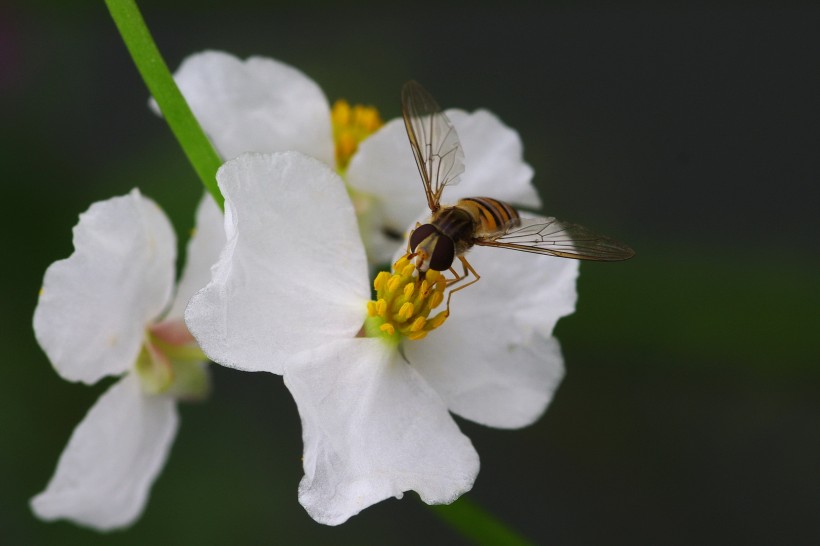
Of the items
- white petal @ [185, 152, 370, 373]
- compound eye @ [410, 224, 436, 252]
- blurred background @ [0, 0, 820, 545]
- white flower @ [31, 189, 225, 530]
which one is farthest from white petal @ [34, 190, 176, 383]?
blurred background @ [0, 0, 820, 545]

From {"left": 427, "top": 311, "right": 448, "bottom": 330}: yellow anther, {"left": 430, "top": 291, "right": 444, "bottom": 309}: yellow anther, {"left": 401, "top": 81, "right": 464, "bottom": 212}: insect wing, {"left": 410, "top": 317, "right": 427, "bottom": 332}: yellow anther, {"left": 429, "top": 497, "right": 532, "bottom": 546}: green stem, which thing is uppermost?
{"left": 401, "top": 81, "right": 464, "bottom": 212}: insect wing

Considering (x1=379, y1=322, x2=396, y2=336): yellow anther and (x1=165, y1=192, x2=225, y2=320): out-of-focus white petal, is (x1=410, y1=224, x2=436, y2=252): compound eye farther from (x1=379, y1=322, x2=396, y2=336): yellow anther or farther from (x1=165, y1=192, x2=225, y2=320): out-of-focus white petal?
(x1=165, y1=192, x2=225, y2=320): out-of-focus white petal

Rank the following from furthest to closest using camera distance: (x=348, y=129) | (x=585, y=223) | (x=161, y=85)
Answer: (x=585, y=223) < (x=348, y=129) < (x=161, y=85)

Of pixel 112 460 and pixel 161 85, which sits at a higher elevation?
pixel 161 85

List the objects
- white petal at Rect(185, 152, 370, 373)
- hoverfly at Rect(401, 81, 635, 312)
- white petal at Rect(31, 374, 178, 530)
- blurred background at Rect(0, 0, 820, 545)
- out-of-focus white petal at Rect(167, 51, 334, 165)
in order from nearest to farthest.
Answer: white petal at Rect(185, 152, 370, 373), hoverfly at Rect(401, 81, 635, 312), white petal at Rect(31, 374, 178, 530), out-of-focus white petal at Rect(167, 51, 334, 165), blurred background at Rect(0, 0, 820, 545)

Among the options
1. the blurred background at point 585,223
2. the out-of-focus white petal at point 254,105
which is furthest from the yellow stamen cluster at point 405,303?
the blurred background at point 585,223

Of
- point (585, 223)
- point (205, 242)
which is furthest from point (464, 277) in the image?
point (585, 223)

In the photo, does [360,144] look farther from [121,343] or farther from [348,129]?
[121,343]

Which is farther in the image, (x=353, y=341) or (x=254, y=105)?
(x=254, y=105)
